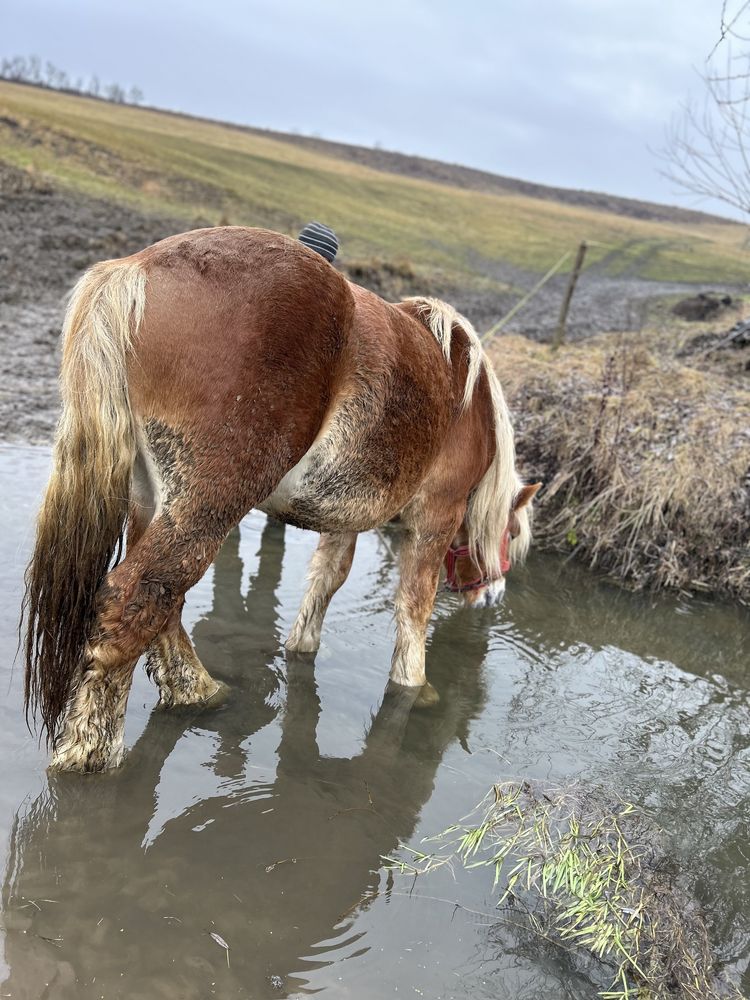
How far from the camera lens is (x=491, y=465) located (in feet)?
16.1

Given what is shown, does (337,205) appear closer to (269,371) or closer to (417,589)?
(417,589)

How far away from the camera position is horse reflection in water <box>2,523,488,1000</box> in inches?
100

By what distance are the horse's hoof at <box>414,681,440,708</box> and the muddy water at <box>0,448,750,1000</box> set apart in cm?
7

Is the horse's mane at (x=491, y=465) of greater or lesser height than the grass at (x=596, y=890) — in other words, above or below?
above

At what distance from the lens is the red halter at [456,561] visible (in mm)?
5270

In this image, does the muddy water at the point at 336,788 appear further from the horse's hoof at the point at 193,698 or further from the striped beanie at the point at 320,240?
the striped beanie at the point at 320,240

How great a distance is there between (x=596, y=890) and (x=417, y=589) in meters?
2.09

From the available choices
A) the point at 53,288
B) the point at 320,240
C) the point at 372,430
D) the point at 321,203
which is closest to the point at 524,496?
the point at 372,430

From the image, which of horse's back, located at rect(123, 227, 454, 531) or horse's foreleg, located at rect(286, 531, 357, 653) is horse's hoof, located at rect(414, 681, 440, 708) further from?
horse's back, located at rect(123, 227, 454, 531)

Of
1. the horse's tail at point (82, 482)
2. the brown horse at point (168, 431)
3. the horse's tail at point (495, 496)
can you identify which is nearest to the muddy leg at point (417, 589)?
the horse's tail at point (495, 496)

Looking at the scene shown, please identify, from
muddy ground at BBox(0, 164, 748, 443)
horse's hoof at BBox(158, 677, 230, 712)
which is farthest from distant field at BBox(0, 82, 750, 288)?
horse's hoof at BBox(158, 677, 230, 712)

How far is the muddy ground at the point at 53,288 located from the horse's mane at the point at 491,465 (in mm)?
4770

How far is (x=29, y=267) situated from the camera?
14.2 m

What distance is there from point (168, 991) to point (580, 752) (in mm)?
2685
